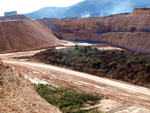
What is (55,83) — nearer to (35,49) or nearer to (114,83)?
(114,83)

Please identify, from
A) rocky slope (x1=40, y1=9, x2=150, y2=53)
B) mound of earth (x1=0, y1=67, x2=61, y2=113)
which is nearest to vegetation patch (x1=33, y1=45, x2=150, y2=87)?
mound of earth (x1=0, y1=67, x2=61, y2=113)

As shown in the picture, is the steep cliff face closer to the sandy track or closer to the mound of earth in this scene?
the sandy track

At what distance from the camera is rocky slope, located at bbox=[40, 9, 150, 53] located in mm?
30312

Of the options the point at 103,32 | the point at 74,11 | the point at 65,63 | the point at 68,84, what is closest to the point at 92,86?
the point at 68,84

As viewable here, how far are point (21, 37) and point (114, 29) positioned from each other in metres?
22.7

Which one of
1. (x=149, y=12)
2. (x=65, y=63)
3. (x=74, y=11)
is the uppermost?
(x=74, y=11)

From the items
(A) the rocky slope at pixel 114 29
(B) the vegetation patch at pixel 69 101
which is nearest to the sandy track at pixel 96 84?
(B) the vegetation patch at pixel 69 101

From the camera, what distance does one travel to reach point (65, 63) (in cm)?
2028

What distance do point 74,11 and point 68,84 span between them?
116651 millimetres

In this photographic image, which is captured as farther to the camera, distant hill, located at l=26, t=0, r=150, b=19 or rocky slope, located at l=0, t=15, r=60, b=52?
distant hill, located at l=26, t=0, r=150, b=19

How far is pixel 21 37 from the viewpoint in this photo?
32.7m

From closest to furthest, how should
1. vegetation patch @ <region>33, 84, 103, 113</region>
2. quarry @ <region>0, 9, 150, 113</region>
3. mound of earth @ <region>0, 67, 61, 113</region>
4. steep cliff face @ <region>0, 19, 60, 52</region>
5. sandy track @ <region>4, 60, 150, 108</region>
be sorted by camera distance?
mound of earth @ <region>0, 67, 61, 113</region>
quarry @ <region>0, 9, 150, 113</region>
vegetation patch @ <region>33, 84, 103, 113</region>
sandy track @ <region>4, 60, 150, 108</region>
steep cliff face @ <region>0, 19, 60, 52</region>

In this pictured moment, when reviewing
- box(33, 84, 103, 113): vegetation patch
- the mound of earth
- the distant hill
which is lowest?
box(33, 84, 103, 113): vegetation patch

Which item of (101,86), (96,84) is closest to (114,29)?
(96,84)
